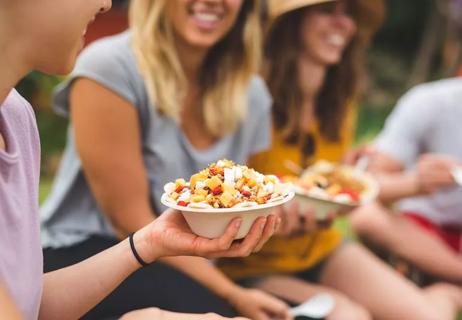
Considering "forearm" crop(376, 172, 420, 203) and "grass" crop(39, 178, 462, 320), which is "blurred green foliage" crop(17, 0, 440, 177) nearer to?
"grass" crop(39, 178, 462, 320)

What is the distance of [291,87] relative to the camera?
9.18 ft

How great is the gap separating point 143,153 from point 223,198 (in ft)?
2.97

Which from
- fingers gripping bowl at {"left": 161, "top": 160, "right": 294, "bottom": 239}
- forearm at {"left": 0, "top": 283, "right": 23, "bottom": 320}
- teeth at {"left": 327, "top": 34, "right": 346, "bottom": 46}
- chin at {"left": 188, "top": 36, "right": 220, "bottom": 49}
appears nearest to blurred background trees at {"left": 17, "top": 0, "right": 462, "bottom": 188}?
teeth at {"left": 327, "top": 34, "right": 346, "bottom": 46}

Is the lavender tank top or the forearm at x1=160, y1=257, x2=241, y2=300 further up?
the lavender tank top

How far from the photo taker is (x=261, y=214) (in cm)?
145

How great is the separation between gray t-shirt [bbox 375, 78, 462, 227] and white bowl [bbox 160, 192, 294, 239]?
1744 mm

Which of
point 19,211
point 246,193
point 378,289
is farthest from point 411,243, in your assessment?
point 19,211

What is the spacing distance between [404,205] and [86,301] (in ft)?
6.80

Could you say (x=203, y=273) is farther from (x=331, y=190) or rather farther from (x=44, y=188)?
(x=44, y=188)

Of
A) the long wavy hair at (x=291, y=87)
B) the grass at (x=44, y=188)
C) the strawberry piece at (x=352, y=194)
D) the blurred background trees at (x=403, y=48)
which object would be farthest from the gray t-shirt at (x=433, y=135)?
the blurred background trees at (x=403, y=48)

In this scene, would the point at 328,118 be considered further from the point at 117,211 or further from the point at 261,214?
the point at 261,214

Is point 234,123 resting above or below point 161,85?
below

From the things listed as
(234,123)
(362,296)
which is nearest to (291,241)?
(362,296)

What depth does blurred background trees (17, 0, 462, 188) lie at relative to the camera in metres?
6.60
